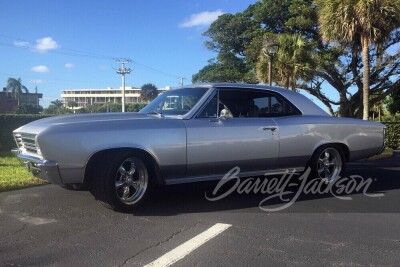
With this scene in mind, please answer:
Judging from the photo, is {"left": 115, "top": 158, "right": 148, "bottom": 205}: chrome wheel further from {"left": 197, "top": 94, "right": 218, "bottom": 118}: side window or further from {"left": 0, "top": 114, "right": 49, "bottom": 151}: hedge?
{"left": 0, "top": 114, "right": 49, "bottom": 151}: hedge

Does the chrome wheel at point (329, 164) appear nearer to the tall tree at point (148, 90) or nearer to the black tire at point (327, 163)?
the black tire at point (327, 163)

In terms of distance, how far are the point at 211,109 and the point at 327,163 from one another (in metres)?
2.32

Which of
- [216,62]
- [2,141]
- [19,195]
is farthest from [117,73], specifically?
[19,195]

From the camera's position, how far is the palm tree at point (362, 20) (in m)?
13.0

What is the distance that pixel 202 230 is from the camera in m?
4.27

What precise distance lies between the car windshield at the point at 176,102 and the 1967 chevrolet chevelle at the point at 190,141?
0.06ft

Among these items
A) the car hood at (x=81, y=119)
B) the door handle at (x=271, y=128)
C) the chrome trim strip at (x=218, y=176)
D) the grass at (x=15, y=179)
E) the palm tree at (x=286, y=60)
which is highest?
the palm tree at (x=286, y=60)

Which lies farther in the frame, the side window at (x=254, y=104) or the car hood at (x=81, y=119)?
the side window at (x=254, y=104)

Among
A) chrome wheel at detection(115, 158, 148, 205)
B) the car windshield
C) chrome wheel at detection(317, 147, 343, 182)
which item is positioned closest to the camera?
chrome wheel at detection(115, 158, 148, 205)

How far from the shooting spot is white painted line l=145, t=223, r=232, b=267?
343 centimetres

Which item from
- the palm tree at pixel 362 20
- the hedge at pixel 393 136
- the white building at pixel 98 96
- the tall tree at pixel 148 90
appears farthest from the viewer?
the white building at pixel 98 96

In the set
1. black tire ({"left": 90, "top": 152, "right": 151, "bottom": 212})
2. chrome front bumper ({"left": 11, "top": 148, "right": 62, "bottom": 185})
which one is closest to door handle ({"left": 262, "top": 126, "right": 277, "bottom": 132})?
black tire ({"left": 90, "top": 152, "right": 151, "bottom": 212})

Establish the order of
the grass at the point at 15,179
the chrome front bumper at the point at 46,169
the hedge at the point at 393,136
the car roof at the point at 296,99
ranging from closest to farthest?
the chrome front bumper at the point at 46,169 < the car roof at the point at 296,99 < the grass at the point at 15,179 < the hedge at the point at 393,136

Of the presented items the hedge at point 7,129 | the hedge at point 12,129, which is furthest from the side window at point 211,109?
the hedge at point 7,129
